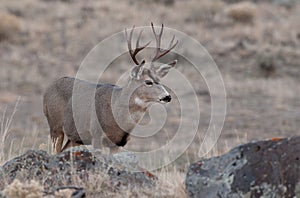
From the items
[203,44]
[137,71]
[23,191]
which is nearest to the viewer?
[23,191]

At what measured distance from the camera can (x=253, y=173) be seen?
629 cm

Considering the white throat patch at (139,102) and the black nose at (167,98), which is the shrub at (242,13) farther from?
the black nose at (167,98)

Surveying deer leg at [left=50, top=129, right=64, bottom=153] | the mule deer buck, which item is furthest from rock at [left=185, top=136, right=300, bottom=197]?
deer leg at [left=50, top=129, right=64, bottom=153]

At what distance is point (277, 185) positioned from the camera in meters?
6.15

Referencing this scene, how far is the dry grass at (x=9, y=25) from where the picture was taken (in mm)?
27641

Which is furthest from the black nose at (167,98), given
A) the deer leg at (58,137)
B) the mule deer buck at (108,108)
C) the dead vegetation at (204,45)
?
the dead vegetation at (204,45)

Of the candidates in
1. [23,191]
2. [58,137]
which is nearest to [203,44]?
[58,137]

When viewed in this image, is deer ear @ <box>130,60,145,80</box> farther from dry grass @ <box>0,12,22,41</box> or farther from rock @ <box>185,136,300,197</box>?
dry grass @ <box>0,12,22,41</box>

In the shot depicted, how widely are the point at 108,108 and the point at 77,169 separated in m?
2.41

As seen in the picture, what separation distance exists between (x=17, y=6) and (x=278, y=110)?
15576 millimetres

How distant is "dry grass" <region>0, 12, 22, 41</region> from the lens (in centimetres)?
2764

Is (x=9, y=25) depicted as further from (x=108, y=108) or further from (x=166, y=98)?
(x=166, y=98)

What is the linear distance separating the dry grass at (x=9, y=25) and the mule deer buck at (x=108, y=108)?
722 inches

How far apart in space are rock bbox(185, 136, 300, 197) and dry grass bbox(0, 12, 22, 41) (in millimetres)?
22073
